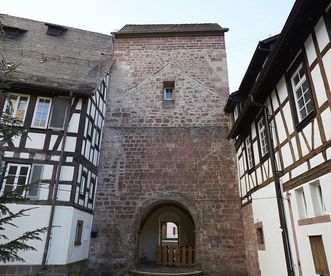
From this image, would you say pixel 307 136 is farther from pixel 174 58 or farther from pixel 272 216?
pixel 174 58

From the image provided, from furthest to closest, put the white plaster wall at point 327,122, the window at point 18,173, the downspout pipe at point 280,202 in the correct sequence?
the window at point 18,173, the downspout pipe at point 280,202, the white plaster wall at point 327,122

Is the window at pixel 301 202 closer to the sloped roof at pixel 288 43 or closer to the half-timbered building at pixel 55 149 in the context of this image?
the sloped roof at pixel 288 43

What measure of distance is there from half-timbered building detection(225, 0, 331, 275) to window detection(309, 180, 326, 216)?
1 cm

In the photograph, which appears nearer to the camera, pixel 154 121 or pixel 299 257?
pixel 299 257

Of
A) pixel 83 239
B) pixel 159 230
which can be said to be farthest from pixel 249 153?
pixel 159 230

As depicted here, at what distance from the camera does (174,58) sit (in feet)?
42.1

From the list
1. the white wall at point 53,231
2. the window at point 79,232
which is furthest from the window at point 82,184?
the window at point 79,232

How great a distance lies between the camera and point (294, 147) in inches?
213

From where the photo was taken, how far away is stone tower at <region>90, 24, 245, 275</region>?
31.6 ft

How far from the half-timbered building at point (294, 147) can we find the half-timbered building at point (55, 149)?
5.03m

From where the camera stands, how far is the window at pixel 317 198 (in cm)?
470

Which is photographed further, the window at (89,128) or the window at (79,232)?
Answer: the window at (89,128)

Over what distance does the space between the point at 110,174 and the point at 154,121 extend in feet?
8.97

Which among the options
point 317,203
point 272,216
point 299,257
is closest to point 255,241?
point 272,216
